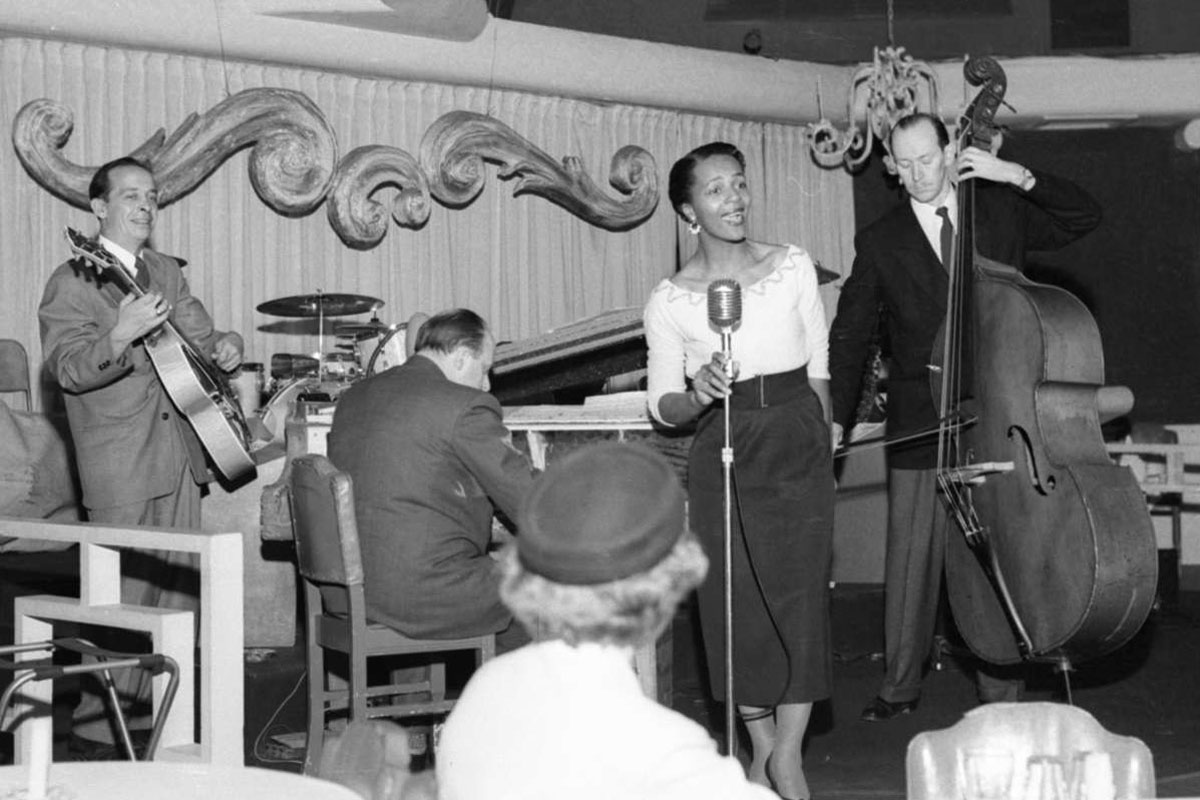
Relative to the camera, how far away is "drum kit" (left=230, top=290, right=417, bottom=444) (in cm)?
560

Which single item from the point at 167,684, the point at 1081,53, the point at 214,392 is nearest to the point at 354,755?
the point at 167,684

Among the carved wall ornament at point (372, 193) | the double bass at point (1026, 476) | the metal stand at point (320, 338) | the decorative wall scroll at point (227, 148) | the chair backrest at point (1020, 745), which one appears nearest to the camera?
the chair backrest at point (1020, 745)

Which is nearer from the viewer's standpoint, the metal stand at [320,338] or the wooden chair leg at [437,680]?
the wooden chair leg at [437,680]

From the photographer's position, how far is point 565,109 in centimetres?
816

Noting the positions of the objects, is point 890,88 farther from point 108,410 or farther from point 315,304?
point 108,410

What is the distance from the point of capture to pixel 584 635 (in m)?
1.57

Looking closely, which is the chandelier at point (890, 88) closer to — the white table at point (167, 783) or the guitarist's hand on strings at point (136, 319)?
the guitarist's hand on strings at point (136, 319)

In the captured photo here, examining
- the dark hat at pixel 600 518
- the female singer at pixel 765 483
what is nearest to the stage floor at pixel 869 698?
the female singer at pixel 765 483

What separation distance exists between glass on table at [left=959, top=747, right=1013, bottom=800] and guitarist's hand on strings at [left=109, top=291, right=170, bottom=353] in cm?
279

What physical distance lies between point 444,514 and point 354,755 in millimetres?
2073

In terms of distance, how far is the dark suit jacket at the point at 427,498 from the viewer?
391 cm

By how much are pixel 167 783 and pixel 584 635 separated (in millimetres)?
820

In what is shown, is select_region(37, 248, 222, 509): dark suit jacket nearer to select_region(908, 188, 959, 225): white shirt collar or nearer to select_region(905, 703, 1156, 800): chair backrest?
select_region(908, 188, 959, 225): white shirt collar

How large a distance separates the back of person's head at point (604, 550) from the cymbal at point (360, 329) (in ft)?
15.5
